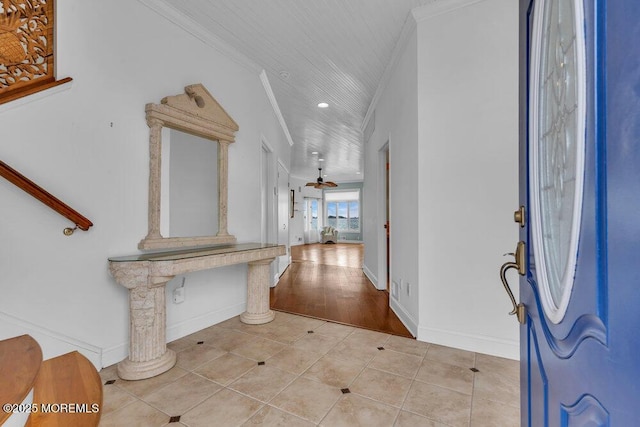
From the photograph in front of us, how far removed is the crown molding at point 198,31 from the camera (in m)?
2.44

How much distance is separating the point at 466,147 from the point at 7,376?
115 inches

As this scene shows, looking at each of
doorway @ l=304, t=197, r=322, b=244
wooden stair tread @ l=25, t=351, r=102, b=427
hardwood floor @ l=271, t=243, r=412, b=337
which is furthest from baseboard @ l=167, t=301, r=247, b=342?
doorway @ l=304, t=197, r=322, b=244

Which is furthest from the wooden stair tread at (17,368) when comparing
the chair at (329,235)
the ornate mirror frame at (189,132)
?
the chair at (329,235)

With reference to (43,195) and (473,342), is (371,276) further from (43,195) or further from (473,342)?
(43,195)

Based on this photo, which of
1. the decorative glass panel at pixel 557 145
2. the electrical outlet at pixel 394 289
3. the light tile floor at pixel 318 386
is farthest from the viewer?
the electrical outlet at pixel 394 289

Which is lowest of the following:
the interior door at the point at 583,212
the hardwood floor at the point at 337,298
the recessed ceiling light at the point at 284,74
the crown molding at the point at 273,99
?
the hardwood floor at the point at 337,298

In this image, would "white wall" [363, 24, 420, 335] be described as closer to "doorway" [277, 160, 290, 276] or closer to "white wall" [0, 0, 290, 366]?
"white wall" [0, 0, 290, 366]

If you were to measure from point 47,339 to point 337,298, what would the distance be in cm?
295

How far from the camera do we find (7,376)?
993mm

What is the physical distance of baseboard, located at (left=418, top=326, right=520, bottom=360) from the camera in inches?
89.1

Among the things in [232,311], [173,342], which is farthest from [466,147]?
[173,342]

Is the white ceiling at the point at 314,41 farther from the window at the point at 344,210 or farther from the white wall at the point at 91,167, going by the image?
the window at the point at 344,210

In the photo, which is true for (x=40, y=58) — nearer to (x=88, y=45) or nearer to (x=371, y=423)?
(x=88, y=45)

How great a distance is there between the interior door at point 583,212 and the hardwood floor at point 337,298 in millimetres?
2223
